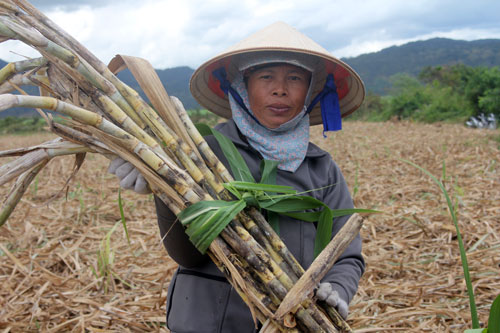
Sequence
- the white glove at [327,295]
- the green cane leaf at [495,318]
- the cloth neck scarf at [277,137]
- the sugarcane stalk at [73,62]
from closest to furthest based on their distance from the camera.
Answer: the green cane leaf at [495,318], the sugarcane stalk at [73,62], the white glove at [327,295], the cloth neck scarf at [277,137]

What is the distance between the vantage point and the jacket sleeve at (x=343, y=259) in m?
1.43

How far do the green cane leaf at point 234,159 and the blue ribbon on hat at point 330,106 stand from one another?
0.52 m

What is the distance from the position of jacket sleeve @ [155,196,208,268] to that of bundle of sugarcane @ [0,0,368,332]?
21 centimetres

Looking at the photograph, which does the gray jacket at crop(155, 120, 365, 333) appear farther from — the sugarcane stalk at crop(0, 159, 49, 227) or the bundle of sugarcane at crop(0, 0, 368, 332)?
the sugarcane stalk at crop(0, 159, 49, 227)

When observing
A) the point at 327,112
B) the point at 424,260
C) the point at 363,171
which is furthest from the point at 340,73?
the point at 363,171

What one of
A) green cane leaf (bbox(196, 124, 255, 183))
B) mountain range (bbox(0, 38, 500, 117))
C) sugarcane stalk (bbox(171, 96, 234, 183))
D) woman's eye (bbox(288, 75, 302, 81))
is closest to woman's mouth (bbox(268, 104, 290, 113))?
woman's eye (bbox(288, 75, 302, 81))

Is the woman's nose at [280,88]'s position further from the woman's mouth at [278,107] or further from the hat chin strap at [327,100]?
the hat chin strap at [327,100]

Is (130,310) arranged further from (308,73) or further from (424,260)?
(424,260)

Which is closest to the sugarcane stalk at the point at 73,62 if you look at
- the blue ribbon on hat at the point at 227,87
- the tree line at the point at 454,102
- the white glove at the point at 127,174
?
the white glove at the point at 127,174

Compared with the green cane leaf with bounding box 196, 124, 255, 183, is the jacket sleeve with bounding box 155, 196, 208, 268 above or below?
below

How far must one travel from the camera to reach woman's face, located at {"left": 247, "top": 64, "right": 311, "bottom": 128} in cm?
157

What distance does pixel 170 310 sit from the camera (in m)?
1.52

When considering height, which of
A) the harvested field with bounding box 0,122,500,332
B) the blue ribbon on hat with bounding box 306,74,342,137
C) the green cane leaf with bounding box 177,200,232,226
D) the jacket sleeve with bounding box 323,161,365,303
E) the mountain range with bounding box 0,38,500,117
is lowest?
the harvested field with bounding box 0,122,500,332

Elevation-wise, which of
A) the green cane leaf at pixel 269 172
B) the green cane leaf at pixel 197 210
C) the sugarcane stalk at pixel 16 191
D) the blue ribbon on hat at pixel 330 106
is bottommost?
the green cane leaf at pixel 197 210
